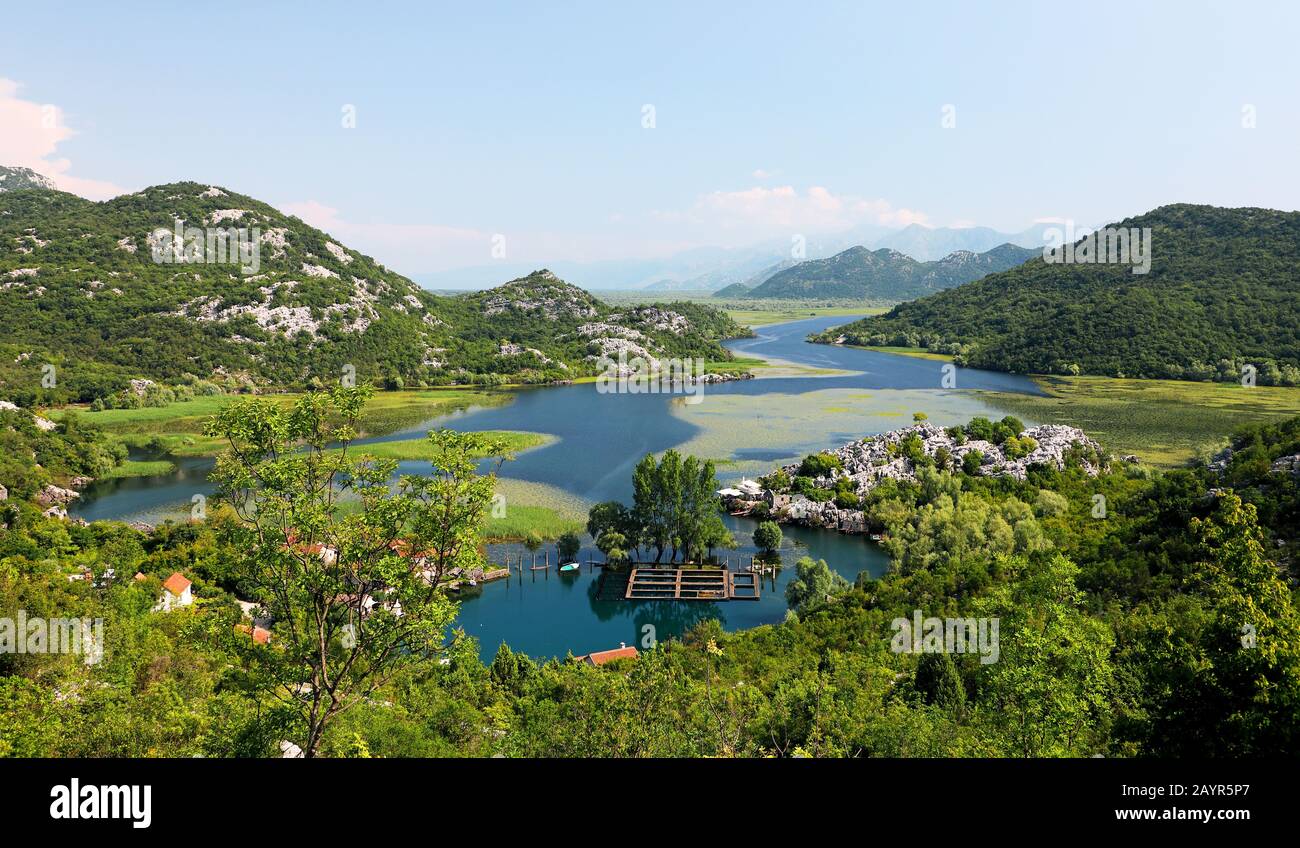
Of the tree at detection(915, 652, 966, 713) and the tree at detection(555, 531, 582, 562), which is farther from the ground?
the tree at detection(915, 652, 966, 713)

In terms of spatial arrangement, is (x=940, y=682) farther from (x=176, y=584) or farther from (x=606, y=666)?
(x=176, y=584)

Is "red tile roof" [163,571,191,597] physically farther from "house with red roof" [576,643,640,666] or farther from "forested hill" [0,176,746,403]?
"forested hill" [0,176,746,403]

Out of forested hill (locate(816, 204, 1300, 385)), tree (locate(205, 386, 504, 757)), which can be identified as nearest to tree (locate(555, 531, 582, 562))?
tree (locate(205, 386, 504, 757))

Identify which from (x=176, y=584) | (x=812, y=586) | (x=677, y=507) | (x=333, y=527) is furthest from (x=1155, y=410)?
(x=333, y=527)
